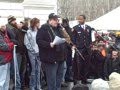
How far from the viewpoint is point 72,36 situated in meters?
14.5

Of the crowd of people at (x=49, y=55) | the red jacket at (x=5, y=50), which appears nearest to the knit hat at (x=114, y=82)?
the crowd of people at (x=49, y=55)

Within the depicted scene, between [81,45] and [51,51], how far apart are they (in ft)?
10.9

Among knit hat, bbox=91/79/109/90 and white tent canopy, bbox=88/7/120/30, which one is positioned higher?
knit hat, bbox=91/79/109/90

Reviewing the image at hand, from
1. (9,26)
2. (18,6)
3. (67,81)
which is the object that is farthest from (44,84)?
(18,6)

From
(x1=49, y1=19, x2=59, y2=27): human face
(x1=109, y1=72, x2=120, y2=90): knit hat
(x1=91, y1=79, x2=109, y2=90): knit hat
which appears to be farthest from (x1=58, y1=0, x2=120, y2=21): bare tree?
(x1=109, y1=72, x2=120, y2=90): knit hat

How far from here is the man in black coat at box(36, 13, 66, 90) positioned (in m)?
11.1

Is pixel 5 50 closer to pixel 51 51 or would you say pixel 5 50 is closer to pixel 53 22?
Result: pixel 51 51

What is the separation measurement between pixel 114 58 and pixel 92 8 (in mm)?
56690

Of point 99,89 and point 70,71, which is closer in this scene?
point 99,89

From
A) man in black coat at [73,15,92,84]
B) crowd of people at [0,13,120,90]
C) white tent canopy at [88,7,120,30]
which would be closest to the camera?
crowd of people at [0,13,120,90]

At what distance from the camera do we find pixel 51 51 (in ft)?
36.5

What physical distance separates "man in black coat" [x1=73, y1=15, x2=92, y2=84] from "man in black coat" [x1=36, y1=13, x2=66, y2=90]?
3.05 metres

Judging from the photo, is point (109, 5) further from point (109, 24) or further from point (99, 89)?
point (99, 89)

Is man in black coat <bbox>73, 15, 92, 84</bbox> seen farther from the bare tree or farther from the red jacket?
the bare tree
